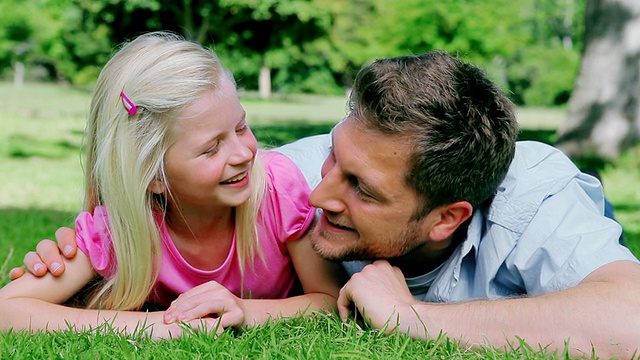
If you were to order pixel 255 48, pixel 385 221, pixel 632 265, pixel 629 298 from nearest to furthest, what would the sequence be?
1. pixel 629 298
2. pixel 632 265
3. pixel 385 221
4. pixel 255 48

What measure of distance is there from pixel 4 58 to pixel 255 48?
2872 centimetres

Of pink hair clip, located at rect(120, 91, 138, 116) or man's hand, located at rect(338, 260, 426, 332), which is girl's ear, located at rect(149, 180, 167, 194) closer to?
pink hair clip, located at rect(120, 91, 138, 116)

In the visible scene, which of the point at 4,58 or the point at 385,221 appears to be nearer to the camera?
the point at 385,221

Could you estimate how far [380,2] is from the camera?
161 ft

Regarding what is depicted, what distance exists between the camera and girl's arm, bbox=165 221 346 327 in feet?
9.45

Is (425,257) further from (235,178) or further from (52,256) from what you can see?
(52,256)

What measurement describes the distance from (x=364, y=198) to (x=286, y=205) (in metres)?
0.49

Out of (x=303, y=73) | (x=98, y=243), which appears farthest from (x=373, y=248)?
(x=303, y=73)

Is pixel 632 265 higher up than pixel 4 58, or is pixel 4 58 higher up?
pixel 632 265

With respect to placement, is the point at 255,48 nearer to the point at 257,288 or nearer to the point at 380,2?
the point at 380,2

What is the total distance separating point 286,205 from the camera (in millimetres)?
3393

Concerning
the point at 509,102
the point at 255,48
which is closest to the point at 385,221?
the point at 509,102

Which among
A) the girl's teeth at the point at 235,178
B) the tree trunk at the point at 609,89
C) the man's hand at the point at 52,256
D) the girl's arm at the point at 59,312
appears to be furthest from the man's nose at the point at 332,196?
the tree trunk at the point at 609,89

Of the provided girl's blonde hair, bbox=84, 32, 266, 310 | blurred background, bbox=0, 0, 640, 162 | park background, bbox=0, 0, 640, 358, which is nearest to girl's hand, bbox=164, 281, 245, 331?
park background, bbox=0, 0, 640, 358
